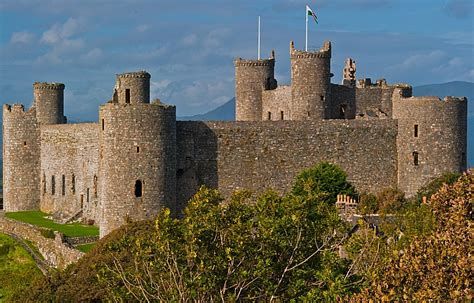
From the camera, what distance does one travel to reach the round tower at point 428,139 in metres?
48.9

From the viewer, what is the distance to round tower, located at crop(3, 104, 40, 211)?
59.1 m

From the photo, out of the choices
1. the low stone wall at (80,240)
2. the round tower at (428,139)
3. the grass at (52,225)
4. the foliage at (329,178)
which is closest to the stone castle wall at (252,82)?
the foliage at (329,178)

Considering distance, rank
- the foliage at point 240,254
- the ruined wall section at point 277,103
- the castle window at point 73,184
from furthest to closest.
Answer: the castle window at point 73,184 < the ruined wall section at point 277,103 < the foliage at point 240,254

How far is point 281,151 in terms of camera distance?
160ft

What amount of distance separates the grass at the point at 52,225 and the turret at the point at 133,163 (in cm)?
340

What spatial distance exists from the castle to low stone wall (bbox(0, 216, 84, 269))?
1830 millimetres

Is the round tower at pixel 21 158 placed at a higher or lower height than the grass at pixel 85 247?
higher

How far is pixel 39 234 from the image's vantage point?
48.8m

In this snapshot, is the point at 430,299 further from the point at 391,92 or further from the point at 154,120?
the point at 391,92

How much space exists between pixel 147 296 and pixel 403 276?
7053 mm

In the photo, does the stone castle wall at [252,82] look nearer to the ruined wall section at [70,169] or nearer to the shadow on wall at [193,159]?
the shadow on wall at [193,159]

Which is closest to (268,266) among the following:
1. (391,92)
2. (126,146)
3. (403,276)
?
(403,276)

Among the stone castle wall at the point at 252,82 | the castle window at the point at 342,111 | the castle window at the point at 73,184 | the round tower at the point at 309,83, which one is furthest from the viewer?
the castle window at the point at 73,184

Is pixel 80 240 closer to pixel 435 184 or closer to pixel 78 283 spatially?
pixel 78 283
